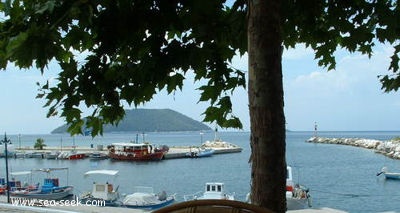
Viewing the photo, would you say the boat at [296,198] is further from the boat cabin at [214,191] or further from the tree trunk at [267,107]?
the tree trunk at [267,107]

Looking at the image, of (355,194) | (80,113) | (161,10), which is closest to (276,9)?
(161,10)

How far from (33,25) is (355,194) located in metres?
33.3

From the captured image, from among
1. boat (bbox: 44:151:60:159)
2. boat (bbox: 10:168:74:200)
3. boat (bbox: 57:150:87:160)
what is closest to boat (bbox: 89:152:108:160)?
boat (bbox: 57:150:87:160)

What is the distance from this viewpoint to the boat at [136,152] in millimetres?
61219

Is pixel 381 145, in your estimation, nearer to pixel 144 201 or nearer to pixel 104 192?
pixel 104 192

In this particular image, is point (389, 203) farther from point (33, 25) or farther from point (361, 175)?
point (33, 25)

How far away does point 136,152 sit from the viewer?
2424 inches

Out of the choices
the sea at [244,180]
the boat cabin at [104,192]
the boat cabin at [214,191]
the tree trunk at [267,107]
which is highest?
the tree trunk at [267,107]

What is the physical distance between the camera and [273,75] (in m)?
1.74

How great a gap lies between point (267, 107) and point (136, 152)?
6068 cm

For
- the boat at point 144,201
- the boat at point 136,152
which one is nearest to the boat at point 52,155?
the boat at point 136,152

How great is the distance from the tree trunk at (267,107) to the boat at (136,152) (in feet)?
196

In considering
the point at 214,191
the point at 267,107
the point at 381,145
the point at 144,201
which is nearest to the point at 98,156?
the point at 381,145

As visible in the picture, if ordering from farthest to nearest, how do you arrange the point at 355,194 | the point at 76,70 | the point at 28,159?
the point at 28,159, the point at 355,194, the point at 76,70
